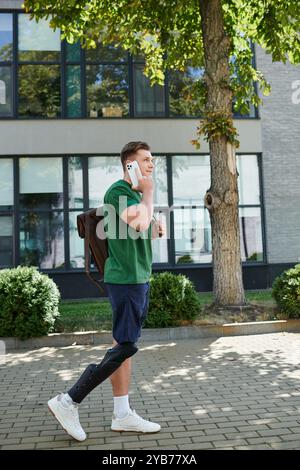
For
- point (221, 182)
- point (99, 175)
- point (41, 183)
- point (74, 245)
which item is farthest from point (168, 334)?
point (41, 183)

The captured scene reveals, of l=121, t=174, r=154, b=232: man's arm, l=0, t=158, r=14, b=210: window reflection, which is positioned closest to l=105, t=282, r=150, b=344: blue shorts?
l=121, t=174, r=154, b=232: man's arm

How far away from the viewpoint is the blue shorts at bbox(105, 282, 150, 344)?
12.5ft

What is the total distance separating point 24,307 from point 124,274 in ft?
15.0

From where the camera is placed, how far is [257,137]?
14.9 meters

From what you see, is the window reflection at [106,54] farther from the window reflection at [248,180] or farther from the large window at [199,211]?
the window reflection at [248,180]

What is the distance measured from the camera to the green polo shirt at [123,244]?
381 centimetres

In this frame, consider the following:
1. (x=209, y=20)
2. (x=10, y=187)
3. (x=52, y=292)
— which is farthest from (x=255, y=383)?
(x=10, y=187)

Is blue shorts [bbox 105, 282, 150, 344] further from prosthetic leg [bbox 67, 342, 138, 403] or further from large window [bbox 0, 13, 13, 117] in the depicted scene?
large window [bbox 0, 13, 13, 117]

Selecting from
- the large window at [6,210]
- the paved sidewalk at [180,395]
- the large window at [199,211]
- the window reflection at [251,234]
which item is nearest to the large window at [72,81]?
the large window at [6,210]

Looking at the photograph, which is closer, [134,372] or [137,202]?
[137,202]

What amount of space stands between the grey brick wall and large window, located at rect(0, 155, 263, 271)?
0.74 meters

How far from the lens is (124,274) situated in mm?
3805
